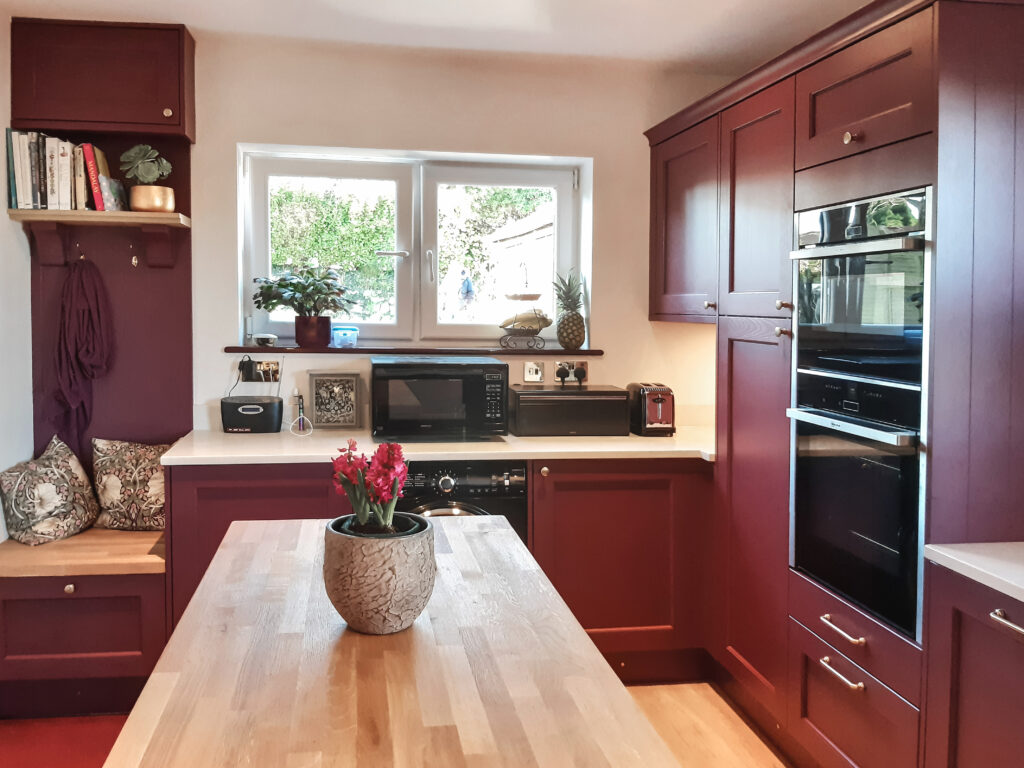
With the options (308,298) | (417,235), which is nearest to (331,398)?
(308,298)

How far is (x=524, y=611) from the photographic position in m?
1.62

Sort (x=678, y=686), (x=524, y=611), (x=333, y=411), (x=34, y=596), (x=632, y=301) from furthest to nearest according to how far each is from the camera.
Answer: (x=632, y=301)
(x=333, y=411)
(x=678, y=686)
(x=34, y=596)
(x=524, y=611)

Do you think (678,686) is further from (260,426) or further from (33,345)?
(33,345)

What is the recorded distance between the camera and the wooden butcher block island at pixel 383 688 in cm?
114

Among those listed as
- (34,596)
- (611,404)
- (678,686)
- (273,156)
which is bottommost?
(678,686)

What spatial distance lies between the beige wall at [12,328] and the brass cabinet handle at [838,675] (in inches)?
107

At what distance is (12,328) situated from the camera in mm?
3385

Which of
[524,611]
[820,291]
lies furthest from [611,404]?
[524,611]

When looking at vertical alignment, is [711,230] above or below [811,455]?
above

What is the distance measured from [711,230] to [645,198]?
0.74 meters

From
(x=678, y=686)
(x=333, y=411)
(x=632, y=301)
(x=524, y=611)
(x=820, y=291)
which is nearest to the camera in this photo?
(x=524, y=611)

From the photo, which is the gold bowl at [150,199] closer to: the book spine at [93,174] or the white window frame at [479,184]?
the book spine at [93,174]

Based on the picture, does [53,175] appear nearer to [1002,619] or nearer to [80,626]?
[80,626]

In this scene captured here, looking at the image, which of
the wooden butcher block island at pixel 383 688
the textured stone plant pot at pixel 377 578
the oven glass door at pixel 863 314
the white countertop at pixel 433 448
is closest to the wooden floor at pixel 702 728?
the white countertop at pixel 433 448
